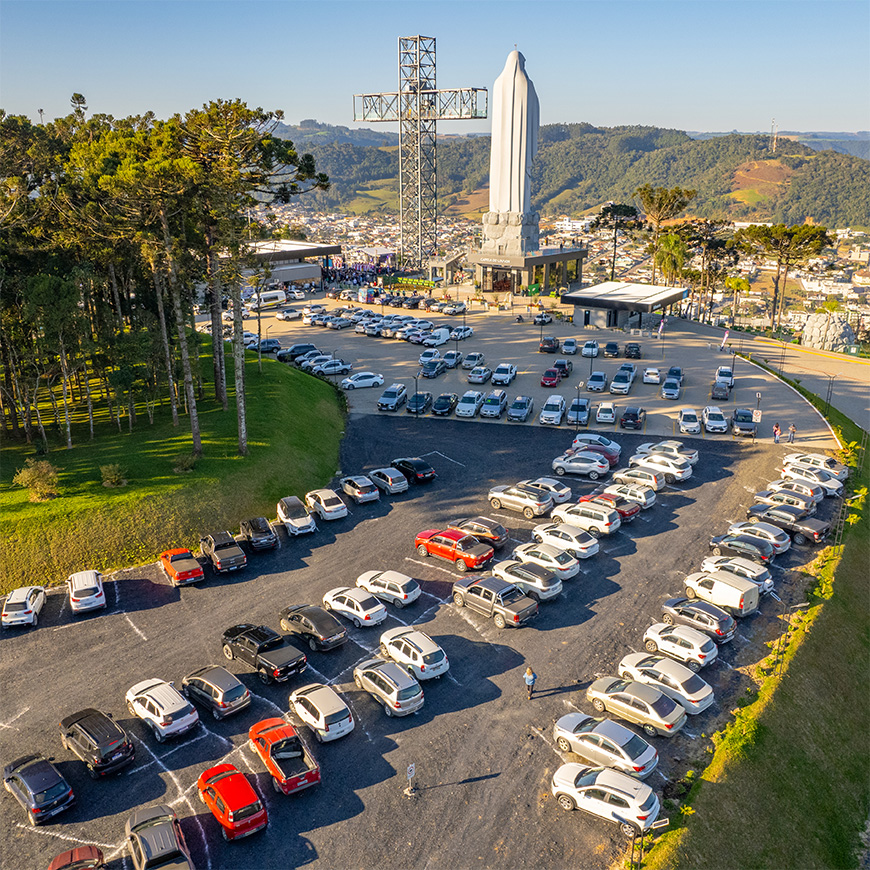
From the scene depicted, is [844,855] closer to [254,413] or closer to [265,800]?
[265,800]

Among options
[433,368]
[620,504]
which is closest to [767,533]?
[620,504]

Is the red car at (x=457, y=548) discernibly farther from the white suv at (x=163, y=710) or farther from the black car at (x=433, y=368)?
the black car at (x=433, y=368)

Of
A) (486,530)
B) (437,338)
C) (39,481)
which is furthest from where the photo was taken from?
(437,338)

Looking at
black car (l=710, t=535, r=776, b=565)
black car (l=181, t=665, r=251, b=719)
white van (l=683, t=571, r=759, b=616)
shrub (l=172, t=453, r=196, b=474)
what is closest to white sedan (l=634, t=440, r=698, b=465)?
black car (l=710, t=535, r=776, b=565)

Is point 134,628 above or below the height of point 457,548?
below

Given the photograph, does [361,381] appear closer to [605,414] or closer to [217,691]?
[605,414]

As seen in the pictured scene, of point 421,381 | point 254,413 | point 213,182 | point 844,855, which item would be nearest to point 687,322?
point 421,381
